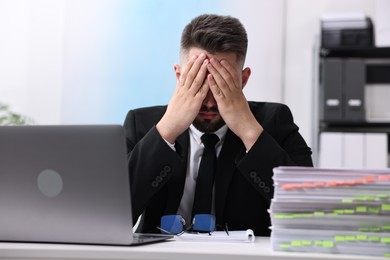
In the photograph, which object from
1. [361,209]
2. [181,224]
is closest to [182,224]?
[181,224]

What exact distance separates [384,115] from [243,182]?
1803 millimetres

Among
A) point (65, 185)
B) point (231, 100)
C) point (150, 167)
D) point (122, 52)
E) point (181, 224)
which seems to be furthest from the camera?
point (122, 52)

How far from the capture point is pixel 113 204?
3.71ft

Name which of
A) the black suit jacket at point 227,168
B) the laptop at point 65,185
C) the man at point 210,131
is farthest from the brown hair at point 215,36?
the laptop at point 65,185

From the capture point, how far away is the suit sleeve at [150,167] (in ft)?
5.32

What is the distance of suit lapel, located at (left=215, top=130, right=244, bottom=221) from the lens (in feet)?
5.83

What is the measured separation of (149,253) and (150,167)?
1.98 ft

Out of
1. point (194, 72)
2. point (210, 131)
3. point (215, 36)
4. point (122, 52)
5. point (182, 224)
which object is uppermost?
point (122, 52)

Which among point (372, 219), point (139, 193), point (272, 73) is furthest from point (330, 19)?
point (372, 219)

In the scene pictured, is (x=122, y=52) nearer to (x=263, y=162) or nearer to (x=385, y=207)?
(x=263, y=162)

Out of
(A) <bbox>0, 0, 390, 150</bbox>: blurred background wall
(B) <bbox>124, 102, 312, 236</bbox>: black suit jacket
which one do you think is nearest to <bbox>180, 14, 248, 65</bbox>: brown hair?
(B) <bbox>124, 102, 312, 236</bbox>: black suit jacket

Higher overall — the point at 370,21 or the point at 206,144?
the point at 370,21

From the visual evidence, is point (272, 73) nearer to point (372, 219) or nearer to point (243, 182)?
point (243, 182)

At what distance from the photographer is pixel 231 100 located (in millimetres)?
1767
